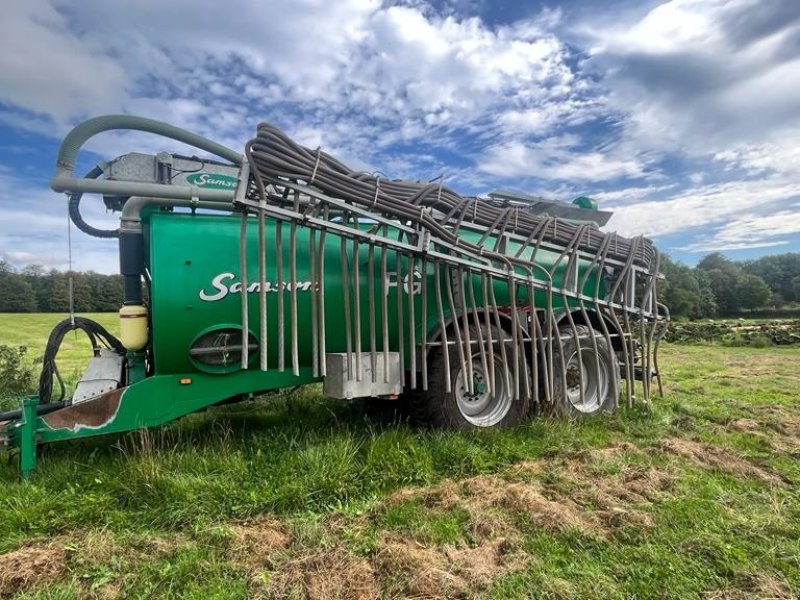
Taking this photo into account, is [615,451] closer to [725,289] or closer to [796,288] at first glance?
[725,289]

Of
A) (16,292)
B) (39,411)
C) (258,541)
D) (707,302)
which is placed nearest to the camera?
(258,541)

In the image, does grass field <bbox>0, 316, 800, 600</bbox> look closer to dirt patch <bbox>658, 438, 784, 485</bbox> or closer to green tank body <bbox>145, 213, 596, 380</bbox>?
dirt patch <bbox>658, 438, 784, 485</bbox>

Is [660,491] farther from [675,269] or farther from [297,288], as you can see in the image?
[675,269]

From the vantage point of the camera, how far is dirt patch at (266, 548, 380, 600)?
227cm

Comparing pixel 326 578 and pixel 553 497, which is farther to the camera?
pixel 553 497

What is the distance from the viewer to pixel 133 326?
3752 mm

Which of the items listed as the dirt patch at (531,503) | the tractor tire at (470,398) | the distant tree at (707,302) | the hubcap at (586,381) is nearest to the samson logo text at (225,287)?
the tractor tire at (470,398)

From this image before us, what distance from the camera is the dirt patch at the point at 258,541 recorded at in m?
2.50

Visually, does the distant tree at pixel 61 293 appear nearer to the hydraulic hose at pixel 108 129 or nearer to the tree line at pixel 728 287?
the hydraulic hose at pixel 108 129

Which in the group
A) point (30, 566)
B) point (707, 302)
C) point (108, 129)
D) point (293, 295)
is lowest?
point (30, 566)

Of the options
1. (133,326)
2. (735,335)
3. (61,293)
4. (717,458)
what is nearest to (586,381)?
(717,458)

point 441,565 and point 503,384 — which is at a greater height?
point 503,384

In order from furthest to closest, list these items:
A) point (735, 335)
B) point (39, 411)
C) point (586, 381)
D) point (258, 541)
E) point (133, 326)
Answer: point (735, 335)
point (586, 381)
point (133, 326)
point (39, 411)
point (258, 541)

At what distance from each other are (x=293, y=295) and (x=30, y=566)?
2.11m
